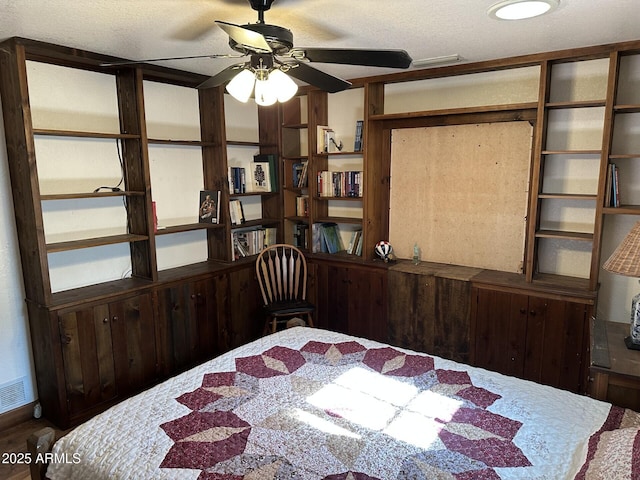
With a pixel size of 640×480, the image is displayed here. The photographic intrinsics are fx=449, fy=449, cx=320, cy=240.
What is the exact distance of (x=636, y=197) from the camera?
287 cm

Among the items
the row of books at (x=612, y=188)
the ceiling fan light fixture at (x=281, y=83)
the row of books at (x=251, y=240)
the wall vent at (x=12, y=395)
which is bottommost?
the wall vent at (x=12, y=395)

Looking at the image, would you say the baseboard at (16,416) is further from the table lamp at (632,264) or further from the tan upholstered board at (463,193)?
the table lamp at (632,264)

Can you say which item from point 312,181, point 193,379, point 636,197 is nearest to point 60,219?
point 193,379

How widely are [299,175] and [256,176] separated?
0.40 metres

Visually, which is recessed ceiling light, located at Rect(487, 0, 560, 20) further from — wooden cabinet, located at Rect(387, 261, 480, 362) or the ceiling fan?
wooden cabinet, located at Rect(387, 261, 480, 362)

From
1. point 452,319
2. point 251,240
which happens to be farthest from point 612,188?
point 251,240

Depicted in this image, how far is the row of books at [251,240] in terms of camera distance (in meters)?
3.90

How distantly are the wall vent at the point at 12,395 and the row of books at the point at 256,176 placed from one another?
2.01 metres

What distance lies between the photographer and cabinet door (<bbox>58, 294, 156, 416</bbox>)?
8.95 feet

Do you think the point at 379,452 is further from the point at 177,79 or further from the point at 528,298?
the point at 177,79

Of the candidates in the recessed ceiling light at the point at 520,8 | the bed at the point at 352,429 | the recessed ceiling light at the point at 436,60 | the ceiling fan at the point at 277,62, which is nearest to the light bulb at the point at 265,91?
the ceiling fan at the point at 277,62

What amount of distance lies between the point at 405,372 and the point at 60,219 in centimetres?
237

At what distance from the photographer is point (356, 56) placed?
185cm

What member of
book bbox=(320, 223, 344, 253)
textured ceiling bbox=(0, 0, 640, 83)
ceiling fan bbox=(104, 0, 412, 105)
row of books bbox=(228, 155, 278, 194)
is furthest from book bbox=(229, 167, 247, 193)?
ceiling fan bbox=(104, 0, 412, 105)
